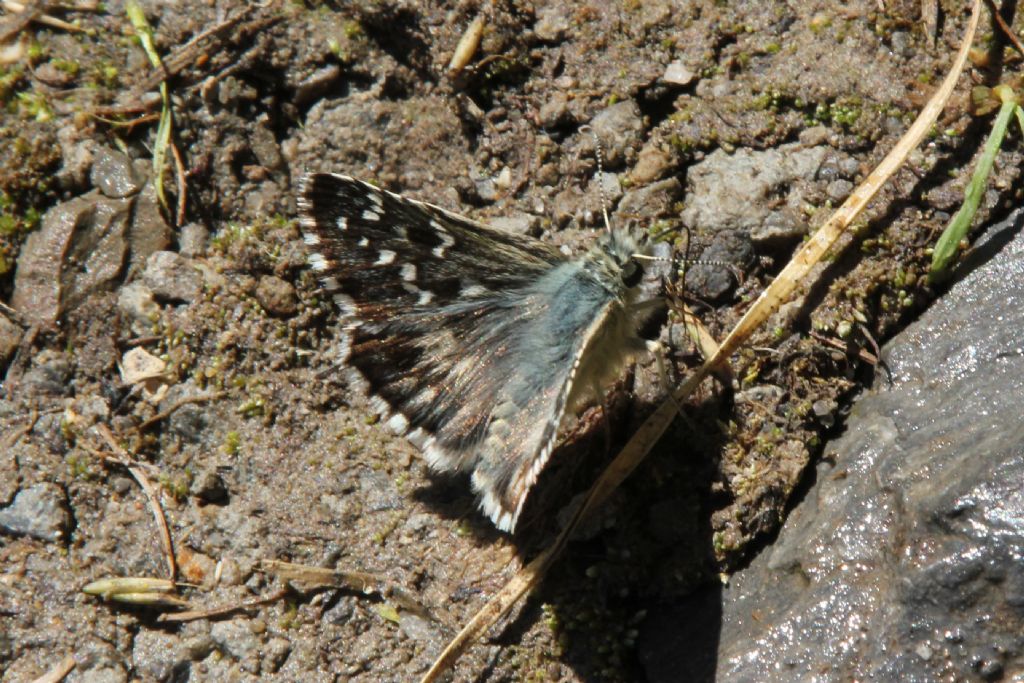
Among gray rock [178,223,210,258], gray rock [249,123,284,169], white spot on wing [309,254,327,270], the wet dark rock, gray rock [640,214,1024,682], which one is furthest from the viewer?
gray rock [249,123,284,169]

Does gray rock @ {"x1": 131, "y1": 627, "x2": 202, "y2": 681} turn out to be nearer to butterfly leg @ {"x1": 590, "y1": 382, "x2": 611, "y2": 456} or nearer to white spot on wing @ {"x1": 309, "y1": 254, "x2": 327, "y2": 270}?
white spot on wing @ {"x1": 309, "y1": 254, "x2": 327, "y2": 270}

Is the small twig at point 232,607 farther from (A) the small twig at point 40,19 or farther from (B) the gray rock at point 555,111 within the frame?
(A) the small twig at point 40,19

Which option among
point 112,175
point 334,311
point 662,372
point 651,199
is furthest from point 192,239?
point 662,372

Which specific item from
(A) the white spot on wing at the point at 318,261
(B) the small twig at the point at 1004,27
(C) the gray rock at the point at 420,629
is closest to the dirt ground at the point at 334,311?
(C) the gray rock at the point at 420,629

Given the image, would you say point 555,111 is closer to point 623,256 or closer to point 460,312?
point 623,256

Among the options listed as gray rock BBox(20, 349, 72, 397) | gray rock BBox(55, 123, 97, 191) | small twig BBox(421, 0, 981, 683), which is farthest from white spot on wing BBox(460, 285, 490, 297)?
gray rock BBox(55, 123, 97, 191)

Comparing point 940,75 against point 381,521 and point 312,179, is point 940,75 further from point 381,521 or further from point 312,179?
point 381,521
